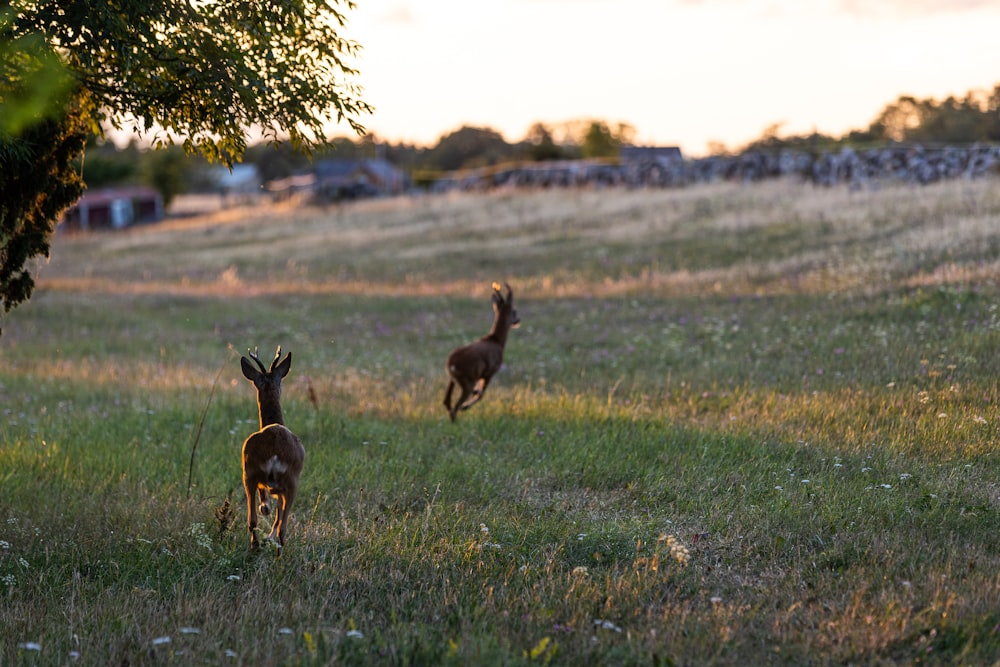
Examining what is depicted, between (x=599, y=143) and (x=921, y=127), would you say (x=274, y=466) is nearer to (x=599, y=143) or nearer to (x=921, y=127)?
(x=921, y=127)

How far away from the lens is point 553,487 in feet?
27.8

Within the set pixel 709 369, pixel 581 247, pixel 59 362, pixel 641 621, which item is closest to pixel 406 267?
pixel 581 247

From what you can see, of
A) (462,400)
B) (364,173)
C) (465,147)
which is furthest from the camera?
(465,147)

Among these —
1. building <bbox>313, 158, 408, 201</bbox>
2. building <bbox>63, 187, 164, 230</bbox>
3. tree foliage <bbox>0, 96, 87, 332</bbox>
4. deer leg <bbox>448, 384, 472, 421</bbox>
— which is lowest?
deer leg <bbox>448, 384, 472, 421</bbox>

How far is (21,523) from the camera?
758cm

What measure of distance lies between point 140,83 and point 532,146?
97.8m

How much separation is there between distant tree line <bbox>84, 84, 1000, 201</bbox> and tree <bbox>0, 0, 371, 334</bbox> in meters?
0.53

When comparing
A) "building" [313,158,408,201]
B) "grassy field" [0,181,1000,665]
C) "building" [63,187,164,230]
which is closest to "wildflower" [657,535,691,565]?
"grassy field" [0,181,1000,665]

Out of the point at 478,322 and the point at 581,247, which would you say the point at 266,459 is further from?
the point at 581,247

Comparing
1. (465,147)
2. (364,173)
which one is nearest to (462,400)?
(364,173)

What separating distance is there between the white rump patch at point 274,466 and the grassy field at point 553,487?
724mm

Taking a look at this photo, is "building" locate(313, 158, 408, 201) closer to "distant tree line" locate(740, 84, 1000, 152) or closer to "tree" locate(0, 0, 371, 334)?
"distant tree line" locate(740, 84, 1000, 152)

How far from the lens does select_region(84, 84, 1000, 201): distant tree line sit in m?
58.9

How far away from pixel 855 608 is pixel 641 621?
1.27 meters
